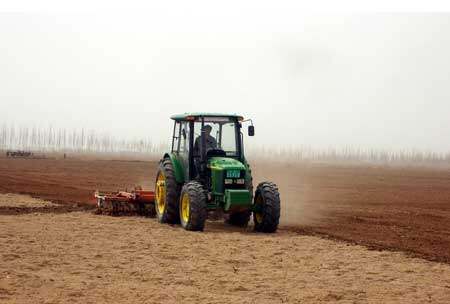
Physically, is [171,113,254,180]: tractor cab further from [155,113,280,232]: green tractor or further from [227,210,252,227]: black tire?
[227,210,252,227]: black tire

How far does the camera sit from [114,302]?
7.34 metres

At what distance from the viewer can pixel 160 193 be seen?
16094mm

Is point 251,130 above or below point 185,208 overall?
above

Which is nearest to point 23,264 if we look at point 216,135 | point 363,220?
point 216,135

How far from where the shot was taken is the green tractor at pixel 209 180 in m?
13.7

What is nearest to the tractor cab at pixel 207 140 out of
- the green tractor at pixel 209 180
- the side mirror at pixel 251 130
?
the green tractor at pixel 209 180

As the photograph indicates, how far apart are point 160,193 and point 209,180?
2.06m

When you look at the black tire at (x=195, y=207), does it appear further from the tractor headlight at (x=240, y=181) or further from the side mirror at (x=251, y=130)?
the side mirror at (x=251, y=130)

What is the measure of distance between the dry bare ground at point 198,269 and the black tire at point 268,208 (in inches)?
11.8

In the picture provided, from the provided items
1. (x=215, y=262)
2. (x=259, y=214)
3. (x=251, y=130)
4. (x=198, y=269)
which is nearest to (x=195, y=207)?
(x=259, y=214)

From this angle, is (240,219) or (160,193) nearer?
(240,219)

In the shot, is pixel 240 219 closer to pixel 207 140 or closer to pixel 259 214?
pixel 259 214

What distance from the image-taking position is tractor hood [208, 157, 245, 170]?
14.0 meters

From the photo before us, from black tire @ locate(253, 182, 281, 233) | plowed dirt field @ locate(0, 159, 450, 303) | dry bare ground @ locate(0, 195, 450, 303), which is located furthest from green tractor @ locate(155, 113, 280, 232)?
dry bare ground @ locate(0, 195, 450, 303)
